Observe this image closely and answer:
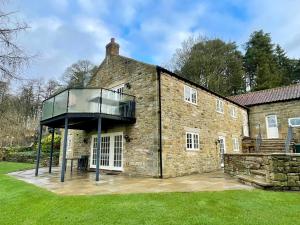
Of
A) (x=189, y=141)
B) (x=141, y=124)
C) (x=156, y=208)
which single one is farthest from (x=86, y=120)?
(x=156, y=208)

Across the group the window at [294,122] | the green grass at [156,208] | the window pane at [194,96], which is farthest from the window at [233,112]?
the green grass at [156,208]

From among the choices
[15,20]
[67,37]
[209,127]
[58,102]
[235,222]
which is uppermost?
[67,37]

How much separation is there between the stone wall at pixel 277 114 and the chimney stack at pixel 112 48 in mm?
14166

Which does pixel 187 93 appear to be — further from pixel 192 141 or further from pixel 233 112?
pixel 233 112

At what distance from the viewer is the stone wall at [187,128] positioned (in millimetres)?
11766

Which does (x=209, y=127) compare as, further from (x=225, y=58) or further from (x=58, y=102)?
(x=225, y=58)

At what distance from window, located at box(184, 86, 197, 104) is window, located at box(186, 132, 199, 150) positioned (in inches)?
81.9

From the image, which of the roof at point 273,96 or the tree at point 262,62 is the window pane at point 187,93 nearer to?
the roof at point 273,96

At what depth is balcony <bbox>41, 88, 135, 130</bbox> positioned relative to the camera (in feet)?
35.9

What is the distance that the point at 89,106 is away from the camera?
1105 cm

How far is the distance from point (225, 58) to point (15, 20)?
29.6 metres

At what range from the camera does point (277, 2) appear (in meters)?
9.48

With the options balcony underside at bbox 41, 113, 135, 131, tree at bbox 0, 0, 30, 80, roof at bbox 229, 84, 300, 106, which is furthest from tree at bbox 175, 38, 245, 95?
tree at bbox 0, 0, 30, 80

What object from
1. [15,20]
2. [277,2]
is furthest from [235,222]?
[277,2]
